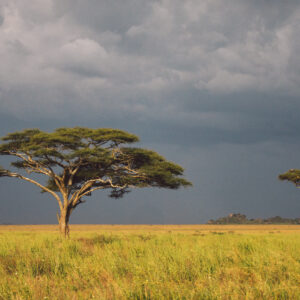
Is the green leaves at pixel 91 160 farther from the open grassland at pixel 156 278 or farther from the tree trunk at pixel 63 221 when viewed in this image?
the open grassland at pixel 156 278

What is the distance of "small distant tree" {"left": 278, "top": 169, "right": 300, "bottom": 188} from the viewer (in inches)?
1629

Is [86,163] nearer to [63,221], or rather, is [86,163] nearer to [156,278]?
[63,221]

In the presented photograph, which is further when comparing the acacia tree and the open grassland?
the acacia tree

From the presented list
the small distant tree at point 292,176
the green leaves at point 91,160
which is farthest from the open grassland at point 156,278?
the small distant tree at point 292,176

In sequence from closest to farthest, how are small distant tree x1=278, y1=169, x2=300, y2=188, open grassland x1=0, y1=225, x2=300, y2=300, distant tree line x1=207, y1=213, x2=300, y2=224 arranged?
open grassland x1=0, y1=225, x2=300, y2=300, small distant tree x1=278, y1=169, x2=300, y2=188, distant tree line x1=207, y1=213, x2=300, y2=224

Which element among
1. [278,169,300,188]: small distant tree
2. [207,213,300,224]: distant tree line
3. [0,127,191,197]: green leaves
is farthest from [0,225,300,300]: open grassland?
[207,213,300,224]: distant tree line

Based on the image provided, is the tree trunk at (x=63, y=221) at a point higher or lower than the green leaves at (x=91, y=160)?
lower

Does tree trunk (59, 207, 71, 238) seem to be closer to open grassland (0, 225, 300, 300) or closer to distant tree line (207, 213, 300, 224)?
open grassland (0, 225, 300, 300)

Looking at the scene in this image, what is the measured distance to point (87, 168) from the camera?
105ft

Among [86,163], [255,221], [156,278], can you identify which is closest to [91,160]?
[86,163]

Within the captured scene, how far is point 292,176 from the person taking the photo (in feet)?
137

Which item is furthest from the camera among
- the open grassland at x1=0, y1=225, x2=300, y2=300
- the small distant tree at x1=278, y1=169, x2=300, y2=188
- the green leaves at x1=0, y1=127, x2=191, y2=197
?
the small distant tree at x1=278, y1=169, x2=300, y2=188

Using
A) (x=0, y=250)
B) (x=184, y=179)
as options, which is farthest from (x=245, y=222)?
(x=0, y=250)

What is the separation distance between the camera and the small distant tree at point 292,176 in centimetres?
4138
